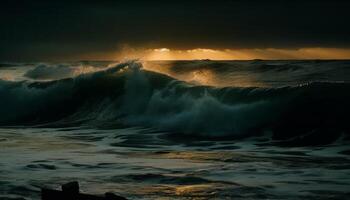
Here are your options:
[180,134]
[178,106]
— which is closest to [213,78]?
[178,106]

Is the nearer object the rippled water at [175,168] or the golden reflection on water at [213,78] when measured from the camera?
the rippled water at [175,168]

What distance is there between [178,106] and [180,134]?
329cm

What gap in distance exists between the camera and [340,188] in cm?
882

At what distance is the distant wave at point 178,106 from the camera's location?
656 inches

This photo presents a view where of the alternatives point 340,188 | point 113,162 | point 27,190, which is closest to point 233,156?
point 113,162

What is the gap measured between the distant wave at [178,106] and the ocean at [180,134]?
1.7 inches

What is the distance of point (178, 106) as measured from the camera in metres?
20.3

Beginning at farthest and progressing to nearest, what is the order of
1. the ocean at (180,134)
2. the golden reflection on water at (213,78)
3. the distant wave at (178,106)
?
the golden reflection on water at (213,78)
the distant wave at (178,106)
the ocean at (180,134)

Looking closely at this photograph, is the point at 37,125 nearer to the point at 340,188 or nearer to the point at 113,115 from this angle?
the point at 113,115

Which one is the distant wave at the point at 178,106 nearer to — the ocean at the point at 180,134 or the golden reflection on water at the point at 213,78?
the ocean at the point at 180,134

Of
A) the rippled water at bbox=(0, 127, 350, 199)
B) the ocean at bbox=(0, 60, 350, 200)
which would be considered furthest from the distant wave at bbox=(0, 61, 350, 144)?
the rippled water at bbox=(0, 127, 350, 199)

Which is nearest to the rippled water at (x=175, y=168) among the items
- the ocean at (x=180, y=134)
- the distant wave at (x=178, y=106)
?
the ocean at (x=180, y=134)

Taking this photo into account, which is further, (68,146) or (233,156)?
(68,146)

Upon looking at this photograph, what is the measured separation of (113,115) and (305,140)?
8.91 meters
